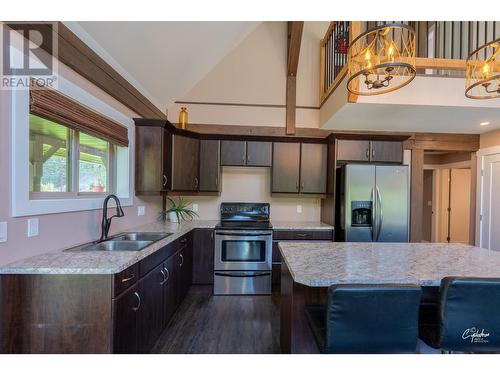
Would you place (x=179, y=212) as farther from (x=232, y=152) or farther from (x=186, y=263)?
(x=232, y=152)

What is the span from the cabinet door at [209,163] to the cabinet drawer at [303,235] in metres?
1.17

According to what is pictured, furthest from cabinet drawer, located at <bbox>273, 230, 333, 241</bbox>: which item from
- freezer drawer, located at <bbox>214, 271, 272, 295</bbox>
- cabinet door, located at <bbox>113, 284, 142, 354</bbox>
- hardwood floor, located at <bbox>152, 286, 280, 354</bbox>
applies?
cabinet door, located at <bbox>113, 284, 142, 354</bbox>

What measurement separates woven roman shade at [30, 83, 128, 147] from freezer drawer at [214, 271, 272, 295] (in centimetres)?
202

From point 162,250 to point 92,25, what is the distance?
6.14 feet

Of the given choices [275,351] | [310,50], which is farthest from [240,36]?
[275,351]

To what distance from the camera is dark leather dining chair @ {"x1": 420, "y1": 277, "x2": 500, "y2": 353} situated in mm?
1188

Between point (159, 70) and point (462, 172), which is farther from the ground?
point (159, 70)

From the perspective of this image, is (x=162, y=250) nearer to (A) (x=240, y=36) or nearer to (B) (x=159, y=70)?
(B) (x=159, y=70)

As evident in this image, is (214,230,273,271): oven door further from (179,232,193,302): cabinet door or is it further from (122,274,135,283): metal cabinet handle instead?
(122,274,135,283): metal cabinet handle

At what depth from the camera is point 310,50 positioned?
4016 millimetres

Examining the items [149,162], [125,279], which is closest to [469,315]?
[125,279]

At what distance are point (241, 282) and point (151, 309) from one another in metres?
1.42

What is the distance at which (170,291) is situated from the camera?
7.84 ft

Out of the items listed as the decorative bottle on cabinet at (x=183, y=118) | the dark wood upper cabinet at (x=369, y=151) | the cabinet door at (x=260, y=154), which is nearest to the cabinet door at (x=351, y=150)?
the dark wood upper cabinet at (x=369, y=151)
